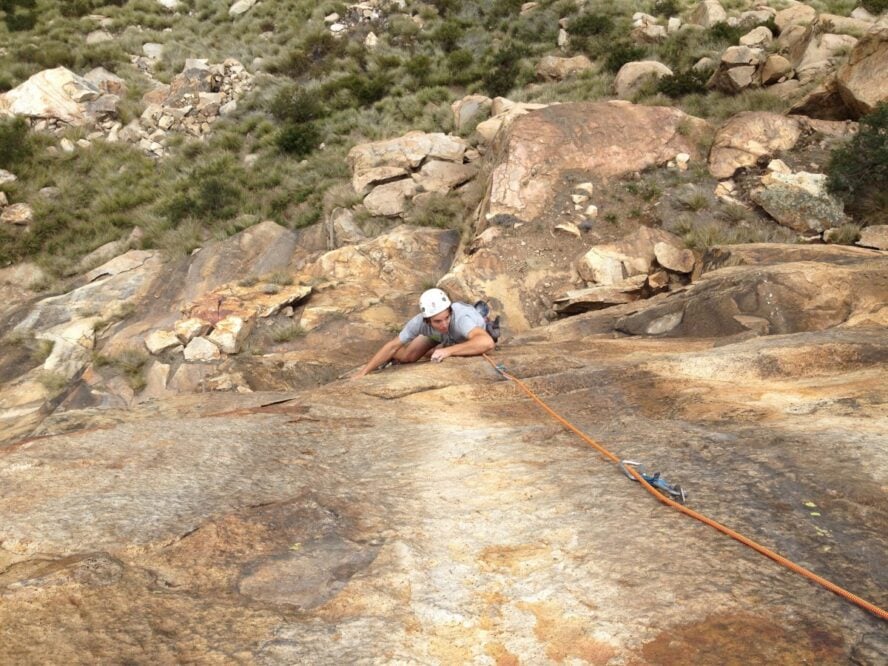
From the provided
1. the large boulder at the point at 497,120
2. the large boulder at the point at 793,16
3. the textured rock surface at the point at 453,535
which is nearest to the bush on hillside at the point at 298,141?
the large boulder at the point at 497,120

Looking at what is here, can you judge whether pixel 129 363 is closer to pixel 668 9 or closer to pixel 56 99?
pixel 56 99

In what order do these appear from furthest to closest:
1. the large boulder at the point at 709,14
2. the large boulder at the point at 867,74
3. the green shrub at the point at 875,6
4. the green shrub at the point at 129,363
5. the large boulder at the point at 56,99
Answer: the large boulder at the point at 56,99 < the large boulder at the point at 709,14 < the green shrub at the point at 875,6 < the large boulder at the point at 867,74 < the green shrub at the point at 129,363

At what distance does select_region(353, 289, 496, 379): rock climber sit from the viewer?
19.1 ft

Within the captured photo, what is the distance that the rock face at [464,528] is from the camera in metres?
1.84

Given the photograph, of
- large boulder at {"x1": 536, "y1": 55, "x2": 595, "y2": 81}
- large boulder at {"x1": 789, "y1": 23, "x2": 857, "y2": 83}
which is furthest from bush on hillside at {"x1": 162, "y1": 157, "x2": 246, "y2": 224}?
large boulder at {"x1": 789, "y1": 23, "x2": 857, "y2": 83}

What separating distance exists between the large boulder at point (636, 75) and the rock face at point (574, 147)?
12.2 feet

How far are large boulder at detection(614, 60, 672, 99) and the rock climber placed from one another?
1051cm

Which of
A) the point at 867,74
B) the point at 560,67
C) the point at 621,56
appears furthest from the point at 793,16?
the point at 867,74

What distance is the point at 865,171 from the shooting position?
8602 mm

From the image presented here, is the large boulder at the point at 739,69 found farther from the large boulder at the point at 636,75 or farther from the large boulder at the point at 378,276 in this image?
the large boulder at the point at 378,276

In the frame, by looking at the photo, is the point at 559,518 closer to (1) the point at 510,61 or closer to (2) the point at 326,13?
(1) the point at 510,61

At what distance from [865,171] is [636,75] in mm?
7337

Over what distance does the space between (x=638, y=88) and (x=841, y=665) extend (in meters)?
14.6

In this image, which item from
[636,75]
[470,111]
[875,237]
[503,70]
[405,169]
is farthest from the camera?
[503,70]
